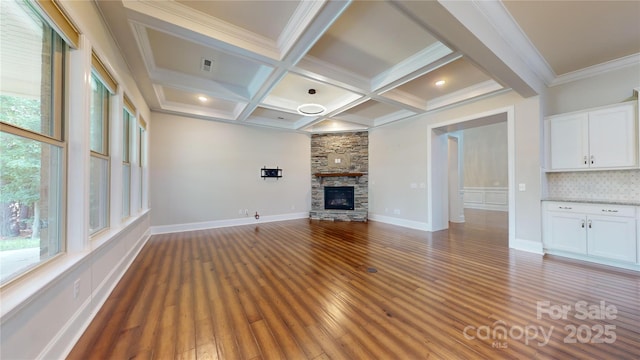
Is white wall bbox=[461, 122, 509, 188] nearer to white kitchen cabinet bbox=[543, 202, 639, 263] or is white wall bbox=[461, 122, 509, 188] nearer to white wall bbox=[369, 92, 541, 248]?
white wall bbox=[369, 92, 541, 248]

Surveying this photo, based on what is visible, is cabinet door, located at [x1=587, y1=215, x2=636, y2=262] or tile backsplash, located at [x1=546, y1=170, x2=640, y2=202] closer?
cabinet door, located at [x1=587, y1=215, x2=636, y2=262]

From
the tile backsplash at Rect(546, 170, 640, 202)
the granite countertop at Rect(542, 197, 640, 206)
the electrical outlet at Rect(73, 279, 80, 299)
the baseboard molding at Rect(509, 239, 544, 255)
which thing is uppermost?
the tile backsplash at Rect(546, 170, 640, 202)

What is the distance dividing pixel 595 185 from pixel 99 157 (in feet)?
21.6

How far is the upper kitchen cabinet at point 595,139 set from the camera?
2.90 m

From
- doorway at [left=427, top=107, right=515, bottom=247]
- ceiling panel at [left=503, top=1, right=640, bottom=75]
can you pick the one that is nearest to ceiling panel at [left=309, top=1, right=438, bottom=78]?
ceiling panel at [left=503, top=1, right=640, bottom=75]

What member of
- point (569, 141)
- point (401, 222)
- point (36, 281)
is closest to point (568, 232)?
point (569, 141)

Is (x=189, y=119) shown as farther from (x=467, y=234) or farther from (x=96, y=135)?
(x=467, y=234)

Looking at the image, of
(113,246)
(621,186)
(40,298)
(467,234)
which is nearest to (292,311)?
(40,298)

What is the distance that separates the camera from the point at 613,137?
3018 millimetres

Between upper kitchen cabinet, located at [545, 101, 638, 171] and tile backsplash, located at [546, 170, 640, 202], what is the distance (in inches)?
11.5

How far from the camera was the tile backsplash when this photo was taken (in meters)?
3.05

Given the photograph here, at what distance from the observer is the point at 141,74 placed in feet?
10.6

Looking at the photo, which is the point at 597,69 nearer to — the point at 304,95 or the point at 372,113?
the point at 372,113

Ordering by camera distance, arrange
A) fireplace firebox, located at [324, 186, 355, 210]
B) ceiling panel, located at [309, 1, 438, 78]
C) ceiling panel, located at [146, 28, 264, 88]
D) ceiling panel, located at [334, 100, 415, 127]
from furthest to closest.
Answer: fireplace firebox, located at [324, 186, 355, 210] < ceiling panel, located at [334, 100, 415, 127] < ceiling panel, located at [146, 28, 264, 88] < ceiling panel, located at [309, 1, 438, 78]
